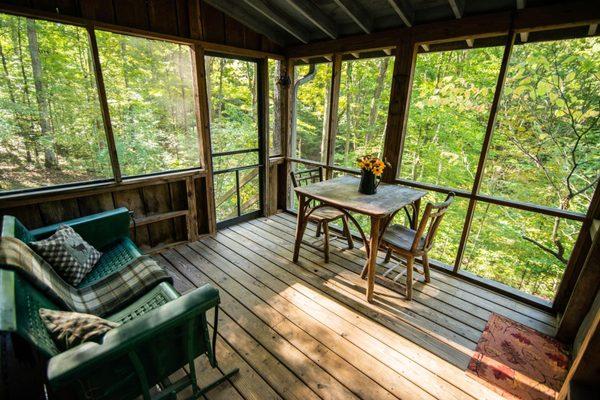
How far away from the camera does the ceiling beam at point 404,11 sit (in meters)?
2.39

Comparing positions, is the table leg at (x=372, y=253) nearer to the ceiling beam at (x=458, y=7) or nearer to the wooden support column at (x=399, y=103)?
the wooden support column at (x=399, y=103)

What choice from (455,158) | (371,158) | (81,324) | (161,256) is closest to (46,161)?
(161,256)

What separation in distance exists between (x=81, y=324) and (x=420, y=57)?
651 cm

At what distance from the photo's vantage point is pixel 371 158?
2.64 meters

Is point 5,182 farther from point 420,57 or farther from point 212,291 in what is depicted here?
point 420,57

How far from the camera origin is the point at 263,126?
12.7 feet

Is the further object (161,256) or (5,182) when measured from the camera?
(161,256)

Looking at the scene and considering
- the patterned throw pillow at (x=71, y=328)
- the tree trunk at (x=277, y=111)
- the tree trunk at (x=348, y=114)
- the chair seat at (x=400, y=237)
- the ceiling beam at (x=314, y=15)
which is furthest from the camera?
the tree trunk at (x=348, y=114)

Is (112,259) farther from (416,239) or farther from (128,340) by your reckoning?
(416,239)

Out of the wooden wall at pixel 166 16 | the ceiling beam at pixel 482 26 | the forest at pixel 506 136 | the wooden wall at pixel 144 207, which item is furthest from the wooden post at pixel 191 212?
the ceiling beam at pixel 482 26

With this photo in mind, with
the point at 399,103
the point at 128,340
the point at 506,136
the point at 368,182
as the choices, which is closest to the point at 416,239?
the point at 368,182

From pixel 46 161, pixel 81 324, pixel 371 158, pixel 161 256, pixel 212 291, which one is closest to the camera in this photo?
pixel 81 324

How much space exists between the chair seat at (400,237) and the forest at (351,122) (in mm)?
835

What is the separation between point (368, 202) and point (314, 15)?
6.86ft
